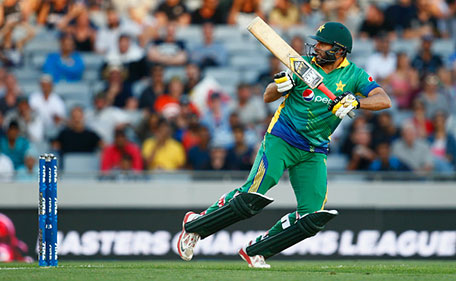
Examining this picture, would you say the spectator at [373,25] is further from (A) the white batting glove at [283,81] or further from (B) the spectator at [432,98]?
(A) the white batting glove at [283,81]

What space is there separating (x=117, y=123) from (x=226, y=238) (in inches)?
85.1

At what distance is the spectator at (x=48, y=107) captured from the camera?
11.9 meters

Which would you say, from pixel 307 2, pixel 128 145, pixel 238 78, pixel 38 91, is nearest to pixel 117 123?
pixel 128 145

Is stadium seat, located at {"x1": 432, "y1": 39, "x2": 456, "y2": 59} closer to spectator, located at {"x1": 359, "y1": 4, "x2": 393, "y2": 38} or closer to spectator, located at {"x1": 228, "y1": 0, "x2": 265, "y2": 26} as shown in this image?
spectator, located at {"x1": 359, "y1": 4, "x2": 393, "y2": 38}

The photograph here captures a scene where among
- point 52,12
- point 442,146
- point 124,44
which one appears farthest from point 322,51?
point 52,12

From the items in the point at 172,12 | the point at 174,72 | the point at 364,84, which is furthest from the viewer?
the point at 172,12

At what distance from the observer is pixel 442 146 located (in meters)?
12.0

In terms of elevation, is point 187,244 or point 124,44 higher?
point 124,44

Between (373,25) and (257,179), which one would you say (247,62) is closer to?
(373,25)

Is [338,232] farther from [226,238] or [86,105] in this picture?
[86,105]

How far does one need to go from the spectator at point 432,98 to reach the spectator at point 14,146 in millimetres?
5681

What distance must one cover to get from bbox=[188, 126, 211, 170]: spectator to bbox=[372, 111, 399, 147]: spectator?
2.26 m

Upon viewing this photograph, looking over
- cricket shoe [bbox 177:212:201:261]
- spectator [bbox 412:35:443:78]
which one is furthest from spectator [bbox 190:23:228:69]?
cricket shoe [bbox 177:212:201:261]

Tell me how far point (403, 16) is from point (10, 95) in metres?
6.73
